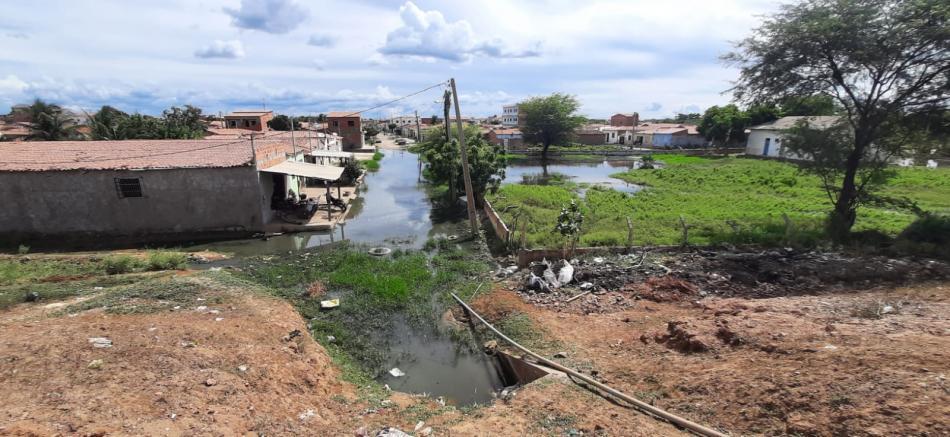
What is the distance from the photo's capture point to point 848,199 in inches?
560

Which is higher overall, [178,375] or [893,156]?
[893,156]

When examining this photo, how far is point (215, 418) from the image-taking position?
5305 mm

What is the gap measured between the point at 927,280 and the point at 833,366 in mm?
6723

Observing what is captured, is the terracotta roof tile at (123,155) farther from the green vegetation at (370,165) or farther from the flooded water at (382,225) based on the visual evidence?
the green vegetation at (370,165)

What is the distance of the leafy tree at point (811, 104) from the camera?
1477cm

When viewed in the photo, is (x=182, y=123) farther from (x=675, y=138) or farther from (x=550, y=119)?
(x=675, y=138)

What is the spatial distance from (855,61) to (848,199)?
4403 millimetres

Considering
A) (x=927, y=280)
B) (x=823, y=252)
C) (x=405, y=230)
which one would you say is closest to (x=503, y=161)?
(x=405, y=230)

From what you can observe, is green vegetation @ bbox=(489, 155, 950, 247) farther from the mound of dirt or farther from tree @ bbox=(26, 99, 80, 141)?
tree @ bbox=(26, 99, 80, 141)

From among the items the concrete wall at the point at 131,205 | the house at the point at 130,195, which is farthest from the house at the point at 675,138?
the concrete wall at the point at 131,205

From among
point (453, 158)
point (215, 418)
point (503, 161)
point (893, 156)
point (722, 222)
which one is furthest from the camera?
point (503, 161)

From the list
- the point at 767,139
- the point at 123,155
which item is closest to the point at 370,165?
the point at 123,155

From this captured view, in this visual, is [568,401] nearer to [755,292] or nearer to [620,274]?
[620,274]

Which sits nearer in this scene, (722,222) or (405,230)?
(722,222)
